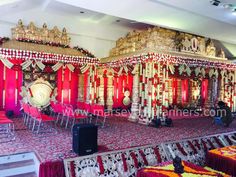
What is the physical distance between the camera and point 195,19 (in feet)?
29.5

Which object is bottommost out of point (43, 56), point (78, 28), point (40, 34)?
point (43, 56)

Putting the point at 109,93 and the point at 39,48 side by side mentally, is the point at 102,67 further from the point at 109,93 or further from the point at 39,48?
the point at 39,48

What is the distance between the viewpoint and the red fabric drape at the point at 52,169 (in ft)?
13.9

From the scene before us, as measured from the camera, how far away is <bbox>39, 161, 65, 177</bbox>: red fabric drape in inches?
166

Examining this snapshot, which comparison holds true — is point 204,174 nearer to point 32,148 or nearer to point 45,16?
point 32,148

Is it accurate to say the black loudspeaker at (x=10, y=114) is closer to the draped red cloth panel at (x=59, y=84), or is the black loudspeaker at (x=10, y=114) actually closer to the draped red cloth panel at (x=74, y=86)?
the draped red cloth panel at (x=59, y=84)

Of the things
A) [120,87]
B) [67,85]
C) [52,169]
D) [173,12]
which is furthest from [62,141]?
[120,87]

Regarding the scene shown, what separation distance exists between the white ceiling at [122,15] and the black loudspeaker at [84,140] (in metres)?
4.29

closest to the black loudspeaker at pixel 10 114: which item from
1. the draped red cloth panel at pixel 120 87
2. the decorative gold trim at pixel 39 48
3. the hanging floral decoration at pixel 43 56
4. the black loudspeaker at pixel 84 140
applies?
the hanging floral decoration at pixel 43 56

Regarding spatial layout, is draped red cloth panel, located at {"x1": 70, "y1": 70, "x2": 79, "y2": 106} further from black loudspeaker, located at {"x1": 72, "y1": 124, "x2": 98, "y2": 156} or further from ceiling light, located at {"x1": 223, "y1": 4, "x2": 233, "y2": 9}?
ceiling light, located at {"x1": 223, "y1": 4, "x2": 233, "y2": 9}

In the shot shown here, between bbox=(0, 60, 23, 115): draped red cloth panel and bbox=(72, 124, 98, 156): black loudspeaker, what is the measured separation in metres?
6.76

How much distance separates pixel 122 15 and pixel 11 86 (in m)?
6.10

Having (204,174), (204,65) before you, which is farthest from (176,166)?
(204,65)

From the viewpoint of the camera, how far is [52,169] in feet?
14.0
